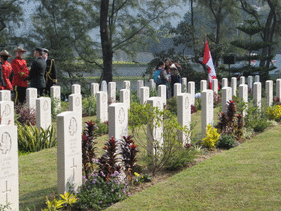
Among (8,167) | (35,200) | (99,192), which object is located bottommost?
(35,200)

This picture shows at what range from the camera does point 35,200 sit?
5.57 m

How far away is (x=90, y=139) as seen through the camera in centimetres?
580

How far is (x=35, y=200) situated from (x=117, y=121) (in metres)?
1.59

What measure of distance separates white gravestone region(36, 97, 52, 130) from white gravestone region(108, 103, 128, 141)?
3.37 meters

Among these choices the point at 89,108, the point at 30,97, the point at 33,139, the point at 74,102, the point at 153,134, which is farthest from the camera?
the point at 89,108

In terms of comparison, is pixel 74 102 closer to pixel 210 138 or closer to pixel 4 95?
pixel 4 95

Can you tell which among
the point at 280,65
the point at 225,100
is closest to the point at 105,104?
the point at 225,100

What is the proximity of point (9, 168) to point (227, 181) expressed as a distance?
3063 mm

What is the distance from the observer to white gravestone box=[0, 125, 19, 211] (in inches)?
177

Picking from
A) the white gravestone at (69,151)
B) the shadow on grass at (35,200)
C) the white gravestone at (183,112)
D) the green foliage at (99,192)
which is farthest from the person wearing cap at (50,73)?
the green foliage at (99,192)

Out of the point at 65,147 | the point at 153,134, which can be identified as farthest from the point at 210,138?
the point at 65,147

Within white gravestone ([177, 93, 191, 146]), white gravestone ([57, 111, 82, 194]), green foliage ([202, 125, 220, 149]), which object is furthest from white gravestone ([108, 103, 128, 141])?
green foliage ([202, 125, 220, 149])

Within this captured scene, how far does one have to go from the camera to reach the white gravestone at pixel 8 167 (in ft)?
14.8

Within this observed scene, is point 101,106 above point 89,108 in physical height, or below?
above
